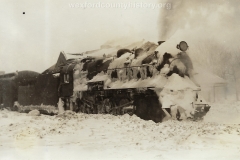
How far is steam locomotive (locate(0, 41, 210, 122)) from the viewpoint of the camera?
2.73 metres

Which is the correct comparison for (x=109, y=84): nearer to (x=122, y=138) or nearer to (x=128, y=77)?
(x=128, y=77)

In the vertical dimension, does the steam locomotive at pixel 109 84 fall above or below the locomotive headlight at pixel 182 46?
below

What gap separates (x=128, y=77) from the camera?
279 cm

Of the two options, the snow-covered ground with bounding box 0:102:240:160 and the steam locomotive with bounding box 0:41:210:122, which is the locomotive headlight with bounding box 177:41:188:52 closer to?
the steam locomotive with bounding box 0:41:210:122

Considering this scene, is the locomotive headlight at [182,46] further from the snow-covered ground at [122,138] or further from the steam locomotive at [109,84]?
the snow-covered ground at [122,138]

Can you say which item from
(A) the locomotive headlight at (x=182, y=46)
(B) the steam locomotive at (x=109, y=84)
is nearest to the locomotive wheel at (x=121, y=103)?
(B) the steam locomotive at (x=109, y=84)

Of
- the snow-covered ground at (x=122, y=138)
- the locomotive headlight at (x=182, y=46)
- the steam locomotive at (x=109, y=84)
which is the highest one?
the locomotive headlight at (x=182, y=46)

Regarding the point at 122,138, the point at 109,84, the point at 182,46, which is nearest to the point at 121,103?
the point at 109,84

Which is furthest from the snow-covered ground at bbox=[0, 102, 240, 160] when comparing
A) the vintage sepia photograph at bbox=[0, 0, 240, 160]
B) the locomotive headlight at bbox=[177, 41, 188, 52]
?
the locomotive headlight at bbox=[177, 41, 188, 52]

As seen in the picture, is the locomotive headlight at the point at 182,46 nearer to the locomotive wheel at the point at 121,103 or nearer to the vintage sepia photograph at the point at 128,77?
the vintage sepia photograph at the point at 128,77

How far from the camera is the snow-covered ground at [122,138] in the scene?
2.68m

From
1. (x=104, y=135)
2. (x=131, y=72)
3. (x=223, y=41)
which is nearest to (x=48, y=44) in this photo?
(x=131, y=72)

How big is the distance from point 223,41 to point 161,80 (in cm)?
74

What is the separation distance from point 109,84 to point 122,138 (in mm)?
552
